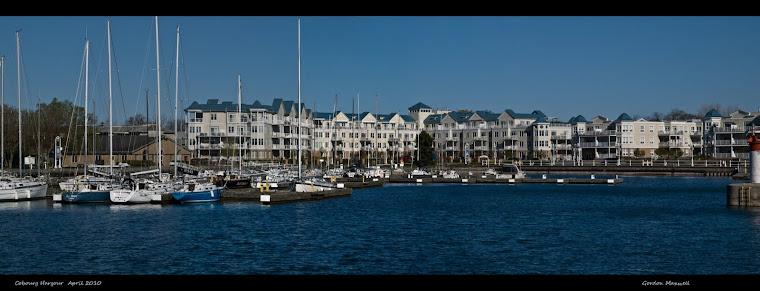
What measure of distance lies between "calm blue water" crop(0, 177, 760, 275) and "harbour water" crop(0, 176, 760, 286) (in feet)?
0.21

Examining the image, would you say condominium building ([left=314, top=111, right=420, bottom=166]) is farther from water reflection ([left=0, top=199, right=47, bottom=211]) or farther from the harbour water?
the harbour water

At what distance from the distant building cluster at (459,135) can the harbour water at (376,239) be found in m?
74.6

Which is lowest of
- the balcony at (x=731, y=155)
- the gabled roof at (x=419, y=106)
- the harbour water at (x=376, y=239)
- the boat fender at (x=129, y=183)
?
the harbour water at (x=376, y=239)

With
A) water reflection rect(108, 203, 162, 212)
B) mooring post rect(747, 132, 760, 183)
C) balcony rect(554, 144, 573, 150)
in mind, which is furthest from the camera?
balcony rect(554, 144, 573, 150)

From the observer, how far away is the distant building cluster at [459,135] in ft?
426

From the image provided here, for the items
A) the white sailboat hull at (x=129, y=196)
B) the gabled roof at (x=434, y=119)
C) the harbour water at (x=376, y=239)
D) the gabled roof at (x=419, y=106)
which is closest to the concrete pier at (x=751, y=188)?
the harbour water at (x=376, y=239)

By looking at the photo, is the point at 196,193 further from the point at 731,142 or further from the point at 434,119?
the point at 434,119

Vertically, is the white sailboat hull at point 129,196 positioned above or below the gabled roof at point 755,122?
below

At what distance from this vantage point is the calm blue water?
2653cm

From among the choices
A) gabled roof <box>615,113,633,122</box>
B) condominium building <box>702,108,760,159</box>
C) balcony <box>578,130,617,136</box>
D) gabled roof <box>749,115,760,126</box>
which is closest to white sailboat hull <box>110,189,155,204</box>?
condominium building <box>702,108,760,159</box>

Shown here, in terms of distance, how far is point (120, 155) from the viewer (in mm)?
107938

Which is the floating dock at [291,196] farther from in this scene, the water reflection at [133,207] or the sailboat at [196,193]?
the water reflection at [133,207]

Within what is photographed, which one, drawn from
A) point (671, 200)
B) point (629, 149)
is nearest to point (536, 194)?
point (671, 200)
